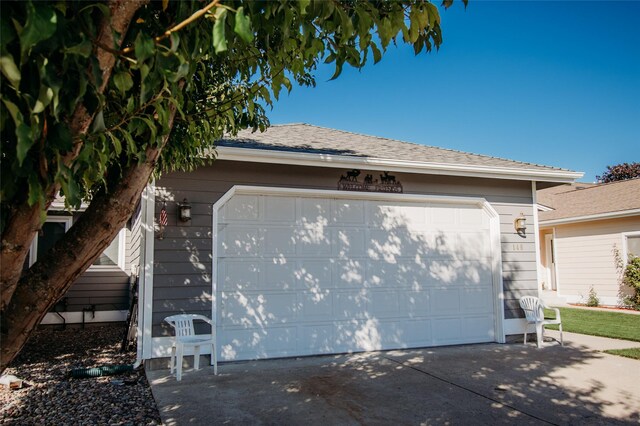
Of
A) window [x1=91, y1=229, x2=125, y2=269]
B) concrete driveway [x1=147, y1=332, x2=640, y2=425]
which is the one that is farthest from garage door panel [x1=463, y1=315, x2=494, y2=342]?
window [x1=91, y1=229, x2=125, y2=269]

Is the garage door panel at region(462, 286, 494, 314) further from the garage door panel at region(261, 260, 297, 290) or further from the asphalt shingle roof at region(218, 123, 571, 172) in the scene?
the garage door panel at region(261, 260, 297, 290)

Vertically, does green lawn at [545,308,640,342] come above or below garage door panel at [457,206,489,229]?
below

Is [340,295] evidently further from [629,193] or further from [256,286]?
[629,193]

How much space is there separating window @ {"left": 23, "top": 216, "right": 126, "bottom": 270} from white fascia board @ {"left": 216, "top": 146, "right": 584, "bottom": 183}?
17.4ft

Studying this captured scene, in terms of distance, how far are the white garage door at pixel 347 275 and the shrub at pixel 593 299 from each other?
8.16 m

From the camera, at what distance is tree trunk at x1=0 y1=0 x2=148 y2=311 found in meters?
1.48

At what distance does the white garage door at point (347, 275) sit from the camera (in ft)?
21.5

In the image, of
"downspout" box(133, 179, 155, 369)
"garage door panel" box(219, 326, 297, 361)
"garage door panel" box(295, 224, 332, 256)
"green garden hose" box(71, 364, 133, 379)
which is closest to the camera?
"green garden hose" box(71, 364, 133, 379)

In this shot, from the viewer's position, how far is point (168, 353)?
6012 millimetres

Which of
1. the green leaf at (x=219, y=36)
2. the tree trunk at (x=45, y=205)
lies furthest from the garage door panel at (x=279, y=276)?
the green leaf at (x=219, y=36)

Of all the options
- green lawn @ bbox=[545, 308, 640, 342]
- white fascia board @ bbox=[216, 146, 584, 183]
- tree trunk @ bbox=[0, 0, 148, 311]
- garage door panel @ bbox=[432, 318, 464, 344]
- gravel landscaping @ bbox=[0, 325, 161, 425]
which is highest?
white fascia board @ bbox=[216, 146, 584, 183]

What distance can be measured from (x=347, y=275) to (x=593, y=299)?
10.7 m

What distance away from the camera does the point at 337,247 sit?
7125mm

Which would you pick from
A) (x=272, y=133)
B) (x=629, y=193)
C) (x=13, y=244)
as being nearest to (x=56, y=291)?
(x=13, y=244)
